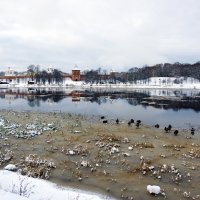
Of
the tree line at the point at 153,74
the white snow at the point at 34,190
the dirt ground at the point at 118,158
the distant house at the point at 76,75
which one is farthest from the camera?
the distant house at the point at 76,75

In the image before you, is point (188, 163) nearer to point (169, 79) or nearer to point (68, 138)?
point (68, 138)

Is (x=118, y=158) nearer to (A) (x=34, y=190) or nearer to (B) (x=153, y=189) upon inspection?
(B) (x=153, y=189)

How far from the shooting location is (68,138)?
22031 millimetres

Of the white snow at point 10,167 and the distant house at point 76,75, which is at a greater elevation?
the distant house at point 76,75

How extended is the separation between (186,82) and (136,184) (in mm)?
151770

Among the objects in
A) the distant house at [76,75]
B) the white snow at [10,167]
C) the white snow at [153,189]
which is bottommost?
the white snow at [153,189]

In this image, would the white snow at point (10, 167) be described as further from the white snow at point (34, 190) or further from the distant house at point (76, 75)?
the distant house at point (76, 75)

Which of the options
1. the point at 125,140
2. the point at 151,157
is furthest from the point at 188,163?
the point at 125,140

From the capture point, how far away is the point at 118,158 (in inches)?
688

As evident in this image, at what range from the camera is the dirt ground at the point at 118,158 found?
14.0 meters

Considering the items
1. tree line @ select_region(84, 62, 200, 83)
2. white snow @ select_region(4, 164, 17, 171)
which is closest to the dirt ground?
white snow @ select_region(4, 164, 17, 171)

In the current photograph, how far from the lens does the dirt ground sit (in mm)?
13984

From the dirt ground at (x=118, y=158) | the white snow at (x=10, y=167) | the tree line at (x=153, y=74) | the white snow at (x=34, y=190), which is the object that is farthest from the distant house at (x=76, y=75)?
the white snow at (x=34, y=190)

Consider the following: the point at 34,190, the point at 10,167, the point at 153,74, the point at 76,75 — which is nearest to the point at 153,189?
the point at 34,190
